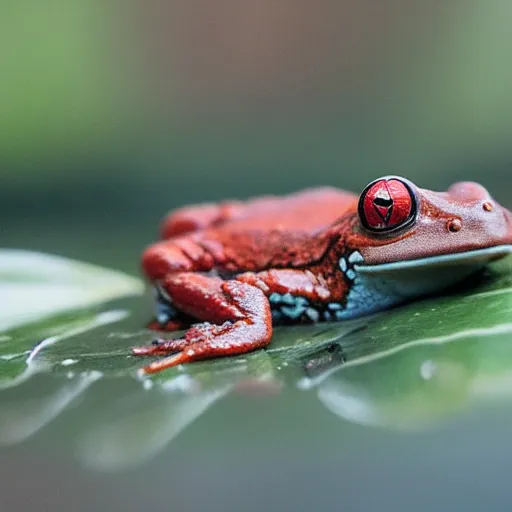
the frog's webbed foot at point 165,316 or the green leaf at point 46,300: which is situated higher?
the green leaf at point 46,300

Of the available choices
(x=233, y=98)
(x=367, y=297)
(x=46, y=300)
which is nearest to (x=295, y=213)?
(x=367, y=297)

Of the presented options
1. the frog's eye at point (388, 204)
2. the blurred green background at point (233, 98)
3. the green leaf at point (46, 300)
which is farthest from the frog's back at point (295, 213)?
the blurred green background at point (233, 98)

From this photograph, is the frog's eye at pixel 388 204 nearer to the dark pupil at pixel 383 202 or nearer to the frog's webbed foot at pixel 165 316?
the dark pupil at pixel 383 202

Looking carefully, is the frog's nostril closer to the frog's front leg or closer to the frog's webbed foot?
the frog's front leg

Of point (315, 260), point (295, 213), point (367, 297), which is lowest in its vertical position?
point (367, 297)

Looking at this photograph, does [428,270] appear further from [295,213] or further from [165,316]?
[165,316]

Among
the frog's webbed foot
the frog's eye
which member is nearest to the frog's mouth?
the frog's eye

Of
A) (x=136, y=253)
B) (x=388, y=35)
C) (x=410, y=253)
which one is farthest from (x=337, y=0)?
(x=410, y=253)
